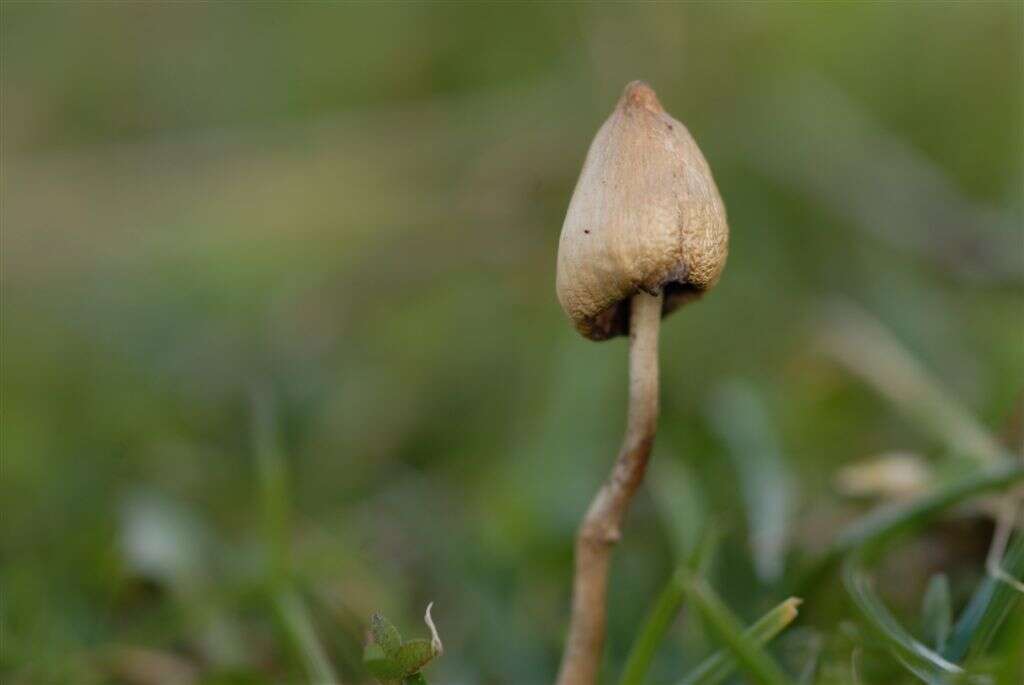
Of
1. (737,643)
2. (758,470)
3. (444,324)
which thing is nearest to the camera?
(737,643)

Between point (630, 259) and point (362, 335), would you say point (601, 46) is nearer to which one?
point (362, 335)

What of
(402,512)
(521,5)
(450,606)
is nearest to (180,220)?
(521,5)

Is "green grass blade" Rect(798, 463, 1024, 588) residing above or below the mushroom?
below

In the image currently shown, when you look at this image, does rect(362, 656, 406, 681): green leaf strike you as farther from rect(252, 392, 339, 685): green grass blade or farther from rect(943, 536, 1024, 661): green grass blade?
rect(943, 536, 1024, 661): green grass blade

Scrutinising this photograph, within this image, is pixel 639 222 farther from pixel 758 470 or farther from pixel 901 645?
pixel 758 470

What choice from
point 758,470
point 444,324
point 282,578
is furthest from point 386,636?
point 444,324

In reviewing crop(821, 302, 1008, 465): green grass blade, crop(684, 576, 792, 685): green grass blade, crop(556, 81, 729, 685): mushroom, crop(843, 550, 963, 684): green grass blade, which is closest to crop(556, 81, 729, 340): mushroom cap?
crop(556, 81, 729, 685): mushroom
